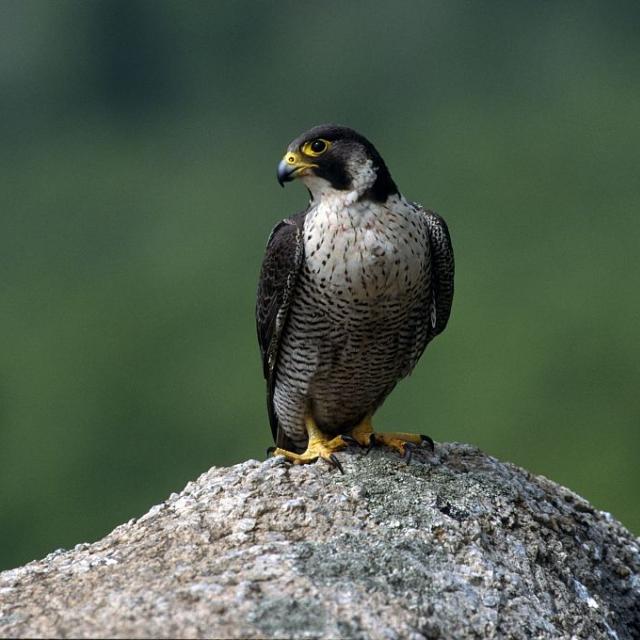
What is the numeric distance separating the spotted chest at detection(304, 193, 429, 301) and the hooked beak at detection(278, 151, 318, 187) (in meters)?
0.16

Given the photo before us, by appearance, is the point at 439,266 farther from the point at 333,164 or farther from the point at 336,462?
the point at 336,462

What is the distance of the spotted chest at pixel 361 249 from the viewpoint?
4008mm

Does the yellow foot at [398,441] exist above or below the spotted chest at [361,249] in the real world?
below

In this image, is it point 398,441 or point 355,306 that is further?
point 398,441

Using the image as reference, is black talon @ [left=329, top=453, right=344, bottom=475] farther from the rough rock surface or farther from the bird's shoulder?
the bird's shoulder

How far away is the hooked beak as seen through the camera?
4.10 meters

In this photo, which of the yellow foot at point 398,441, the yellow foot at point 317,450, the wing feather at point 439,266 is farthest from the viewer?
the wing feather at point 439,266

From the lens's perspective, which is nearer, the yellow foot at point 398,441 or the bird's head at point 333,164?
the bird's head at point 333,164

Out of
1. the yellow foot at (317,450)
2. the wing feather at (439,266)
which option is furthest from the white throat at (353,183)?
the yellow foot at (317,450)

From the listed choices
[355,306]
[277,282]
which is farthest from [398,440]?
[277,282]

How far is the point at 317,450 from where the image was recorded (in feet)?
14.0

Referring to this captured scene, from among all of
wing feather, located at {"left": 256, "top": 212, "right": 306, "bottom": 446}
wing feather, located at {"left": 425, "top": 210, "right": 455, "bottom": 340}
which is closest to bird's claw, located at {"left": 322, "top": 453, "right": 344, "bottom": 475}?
wing feather, located at {"left": 256, "top": 212, "right": 306, "bottom": 446}

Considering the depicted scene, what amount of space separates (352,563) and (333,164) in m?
1.70

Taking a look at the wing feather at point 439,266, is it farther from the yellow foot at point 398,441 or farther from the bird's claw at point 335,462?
the bird's claw at point 335,462
